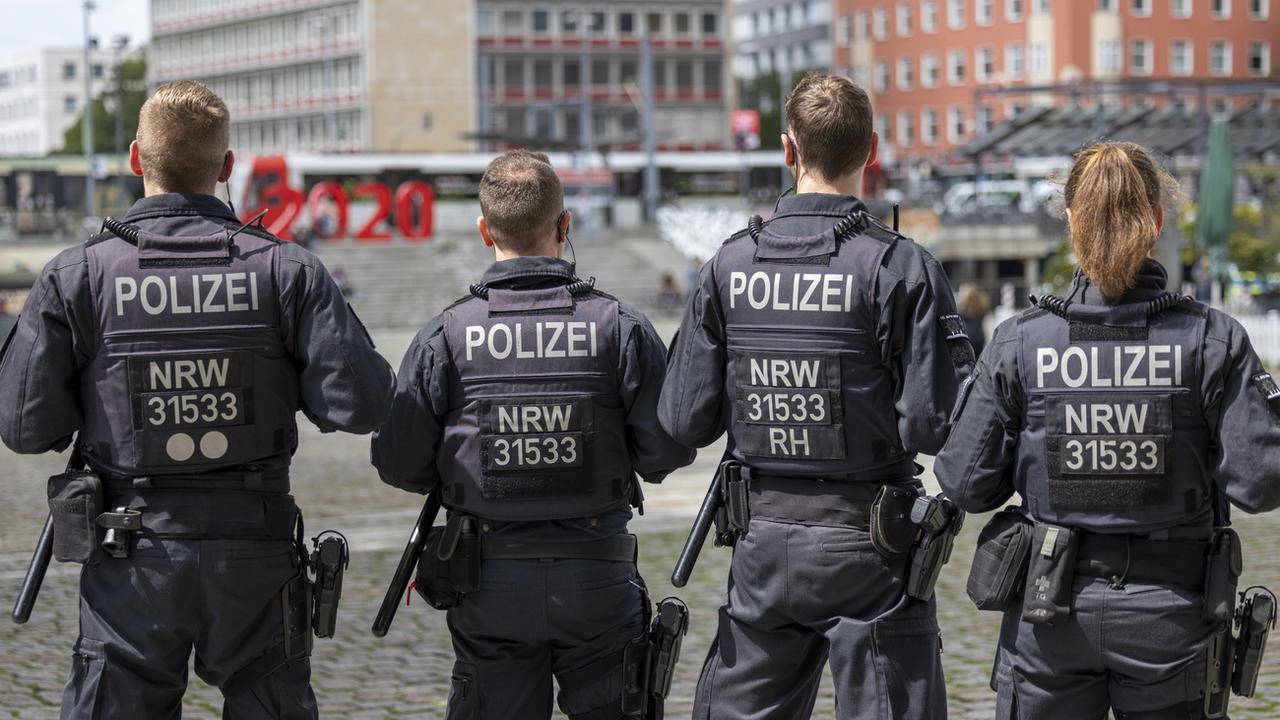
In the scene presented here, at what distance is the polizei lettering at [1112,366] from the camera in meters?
4.39

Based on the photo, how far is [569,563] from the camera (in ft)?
15.9

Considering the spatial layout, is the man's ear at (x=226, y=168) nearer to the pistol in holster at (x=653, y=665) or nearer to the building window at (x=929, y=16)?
the pistol in holster at (x=653, y=665)

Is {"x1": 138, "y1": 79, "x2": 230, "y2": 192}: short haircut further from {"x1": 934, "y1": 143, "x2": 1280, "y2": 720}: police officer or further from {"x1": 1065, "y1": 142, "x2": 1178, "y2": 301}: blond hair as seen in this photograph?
{"x1": 1065, "y1": 142, "x2": 1178, "y2": 301}: blond hair

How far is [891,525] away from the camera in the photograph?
468 centimetres

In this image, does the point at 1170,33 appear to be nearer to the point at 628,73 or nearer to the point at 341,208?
the point at 628,73

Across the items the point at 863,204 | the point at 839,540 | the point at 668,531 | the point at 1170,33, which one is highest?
the point at 1170,33

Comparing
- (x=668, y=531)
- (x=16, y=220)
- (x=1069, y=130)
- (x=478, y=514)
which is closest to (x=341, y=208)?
(x=16, y=220)

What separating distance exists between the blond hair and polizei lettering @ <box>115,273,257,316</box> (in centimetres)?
209

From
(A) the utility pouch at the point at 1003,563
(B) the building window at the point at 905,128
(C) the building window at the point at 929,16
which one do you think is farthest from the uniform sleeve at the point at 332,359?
(B) the building window at the point at 905,128

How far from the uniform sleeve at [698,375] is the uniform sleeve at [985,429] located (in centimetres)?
67

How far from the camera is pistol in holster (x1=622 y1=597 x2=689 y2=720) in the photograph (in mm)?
4820

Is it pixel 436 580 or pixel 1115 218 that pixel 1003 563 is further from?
pixel 436 580

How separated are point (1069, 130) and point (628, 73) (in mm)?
81799

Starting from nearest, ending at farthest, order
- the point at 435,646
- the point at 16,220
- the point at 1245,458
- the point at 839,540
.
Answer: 1. the point at 1245,458
2. the point at 839,540
3. the point at 435,646
4. the point at 16,220
